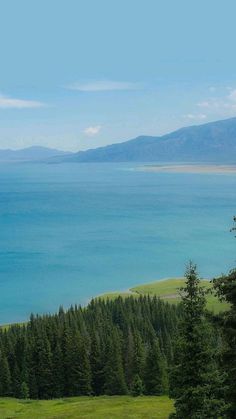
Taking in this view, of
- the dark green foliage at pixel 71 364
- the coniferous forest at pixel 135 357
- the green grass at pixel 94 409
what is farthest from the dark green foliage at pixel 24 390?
the green grass at pixel 94 409

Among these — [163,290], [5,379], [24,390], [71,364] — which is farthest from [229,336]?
[163,290]

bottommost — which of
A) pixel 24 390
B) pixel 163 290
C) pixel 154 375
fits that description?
pixel 24 390

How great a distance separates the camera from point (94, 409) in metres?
50.6

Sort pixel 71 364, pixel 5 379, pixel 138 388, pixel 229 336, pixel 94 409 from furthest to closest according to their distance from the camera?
pixel 5 379
pixel 71 364
pixel 138 388
pixel 94 409
pixel 229 336

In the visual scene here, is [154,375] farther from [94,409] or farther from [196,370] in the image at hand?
[196,370]

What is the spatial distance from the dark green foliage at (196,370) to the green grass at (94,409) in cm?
2335

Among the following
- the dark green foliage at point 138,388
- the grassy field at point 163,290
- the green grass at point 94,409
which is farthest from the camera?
the grassy field at point 163,290

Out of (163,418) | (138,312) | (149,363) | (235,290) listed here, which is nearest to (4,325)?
(138,312)

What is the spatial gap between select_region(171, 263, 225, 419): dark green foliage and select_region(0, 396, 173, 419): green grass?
76.6ft

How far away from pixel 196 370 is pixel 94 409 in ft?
106

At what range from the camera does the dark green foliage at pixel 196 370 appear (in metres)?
21.0

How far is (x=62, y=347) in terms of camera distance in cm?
7888

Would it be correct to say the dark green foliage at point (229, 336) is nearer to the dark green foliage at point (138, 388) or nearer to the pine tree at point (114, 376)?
the dark green foliage at point (138, 388)

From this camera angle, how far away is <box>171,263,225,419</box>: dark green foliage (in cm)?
2102
